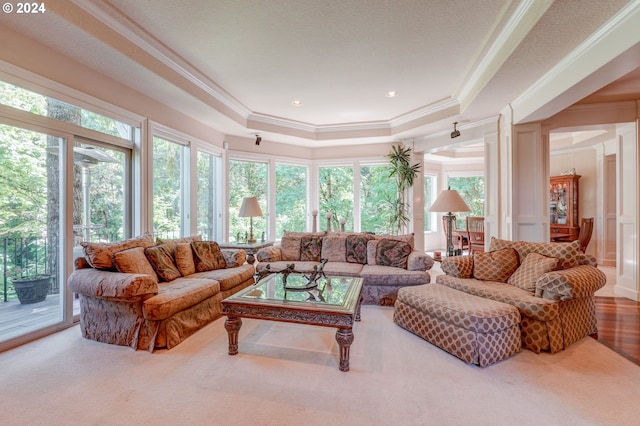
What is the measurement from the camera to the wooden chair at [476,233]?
5.89 meters

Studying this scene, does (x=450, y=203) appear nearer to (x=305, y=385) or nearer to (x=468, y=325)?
(x=468, y=325)

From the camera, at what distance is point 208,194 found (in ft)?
17.3

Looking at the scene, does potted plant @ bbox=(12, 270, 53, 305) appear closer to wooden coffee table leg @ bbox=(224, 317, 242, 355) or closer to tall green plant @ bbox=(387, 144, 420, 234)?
wooden coffee table leg @ bbox=(224, 317, 242, 355)

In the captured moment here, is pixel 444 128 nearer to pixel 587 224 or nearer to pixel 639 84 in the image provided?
pixel 639 84

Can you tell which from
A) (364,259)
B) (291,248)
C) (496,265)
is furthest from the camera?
(291,248)

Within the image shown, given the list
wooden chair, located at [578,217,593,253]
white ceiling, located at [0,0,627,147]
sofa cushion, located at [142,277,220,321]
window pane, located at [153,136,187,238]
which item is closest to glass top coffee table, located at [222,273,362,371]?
sofa cushion, located at [142,277,220,321]

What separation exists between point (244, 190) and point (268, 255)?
7.08 ft

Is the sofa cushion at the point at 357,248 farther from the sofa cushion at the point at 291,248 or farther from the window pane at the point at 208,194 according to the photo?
the window pane at the point at 208,194

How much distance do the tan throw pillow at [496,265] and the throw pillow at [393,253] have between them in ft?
3.01

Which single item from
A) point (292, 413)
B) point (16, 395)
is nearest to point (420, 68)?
point (292, 413)

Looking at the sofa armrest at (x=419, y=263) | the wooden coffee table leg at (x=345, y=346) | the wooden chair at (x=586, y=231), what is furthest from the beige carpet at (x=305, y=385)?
the wooden chair at (x=586, y=231)

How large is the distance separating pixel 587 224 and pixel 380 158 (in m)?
4.49

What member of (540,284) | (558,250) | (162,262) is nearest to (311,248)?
(162,262)

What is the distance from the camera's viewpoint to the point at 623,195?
158 inches
